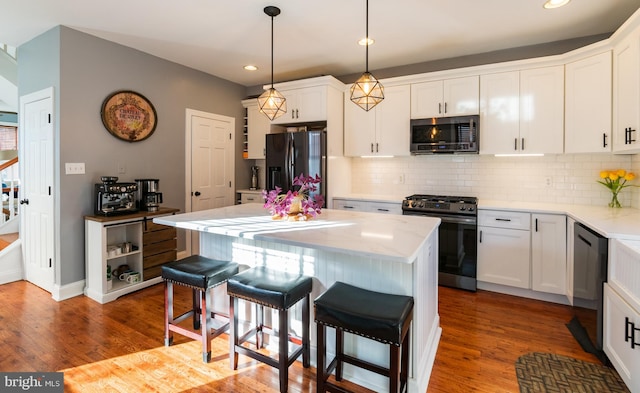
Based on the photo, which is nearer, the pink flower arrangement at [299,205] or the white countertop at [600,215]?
the white countertop at [600,215]

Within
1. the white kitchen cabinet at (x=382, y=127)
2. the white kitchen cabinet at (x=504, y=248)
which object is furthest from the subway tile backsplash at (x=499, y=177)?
the white kitchen cabinet at (x=504, y=248)

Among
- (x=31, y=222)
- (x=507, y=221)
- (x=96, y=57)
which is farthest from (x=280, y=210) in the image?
(x=31, y=222)

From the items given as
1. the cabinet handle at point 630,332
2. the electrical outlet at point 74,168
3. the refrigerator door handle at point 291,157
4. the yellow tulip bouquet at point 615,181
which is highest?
the refrigerator door handle at point 291,157

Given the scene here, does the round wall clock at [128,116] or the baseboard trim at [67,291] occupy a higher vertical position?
the round wall clock at [128,116]

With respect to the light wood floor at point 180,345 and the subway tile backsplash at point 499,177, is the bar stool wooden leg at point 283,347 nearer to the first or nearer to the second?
the light wood floor at point 180,345

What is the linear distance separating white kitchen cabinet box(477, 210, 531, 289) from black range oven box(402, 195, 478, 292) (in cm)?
8

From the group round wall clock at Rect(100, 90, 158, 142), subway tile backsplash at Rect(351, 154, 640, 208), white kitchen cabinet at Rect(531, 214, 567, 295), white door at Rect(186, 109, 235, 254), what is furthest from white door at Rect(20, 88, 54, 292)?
white kitchen cabinet at Rect(531, 214, 567, 295)

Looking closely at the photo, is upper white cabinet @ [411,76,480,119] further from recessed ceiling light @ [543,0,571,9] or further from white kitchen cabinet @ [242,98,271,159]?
white kitchen cabinet @ [242,98,271,159]

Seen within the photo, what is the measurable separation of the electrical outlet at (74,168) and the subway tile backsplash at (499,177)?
3.28m

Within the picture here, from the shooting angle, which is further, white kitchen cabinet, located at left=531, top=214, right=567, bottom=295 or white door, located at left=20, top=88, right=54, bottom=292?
white door, located at left=20, top=88, right=54, bottom=292

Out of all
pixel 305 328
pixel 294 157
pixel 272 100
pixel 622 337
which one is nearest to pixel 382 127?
pixel 294 157

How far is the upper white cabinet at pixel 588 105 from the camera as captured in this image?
2.92m

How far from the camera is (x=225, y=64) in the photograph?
4270 millimetres

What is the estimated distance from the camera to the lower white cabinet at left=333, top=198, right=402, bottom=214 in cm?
390
